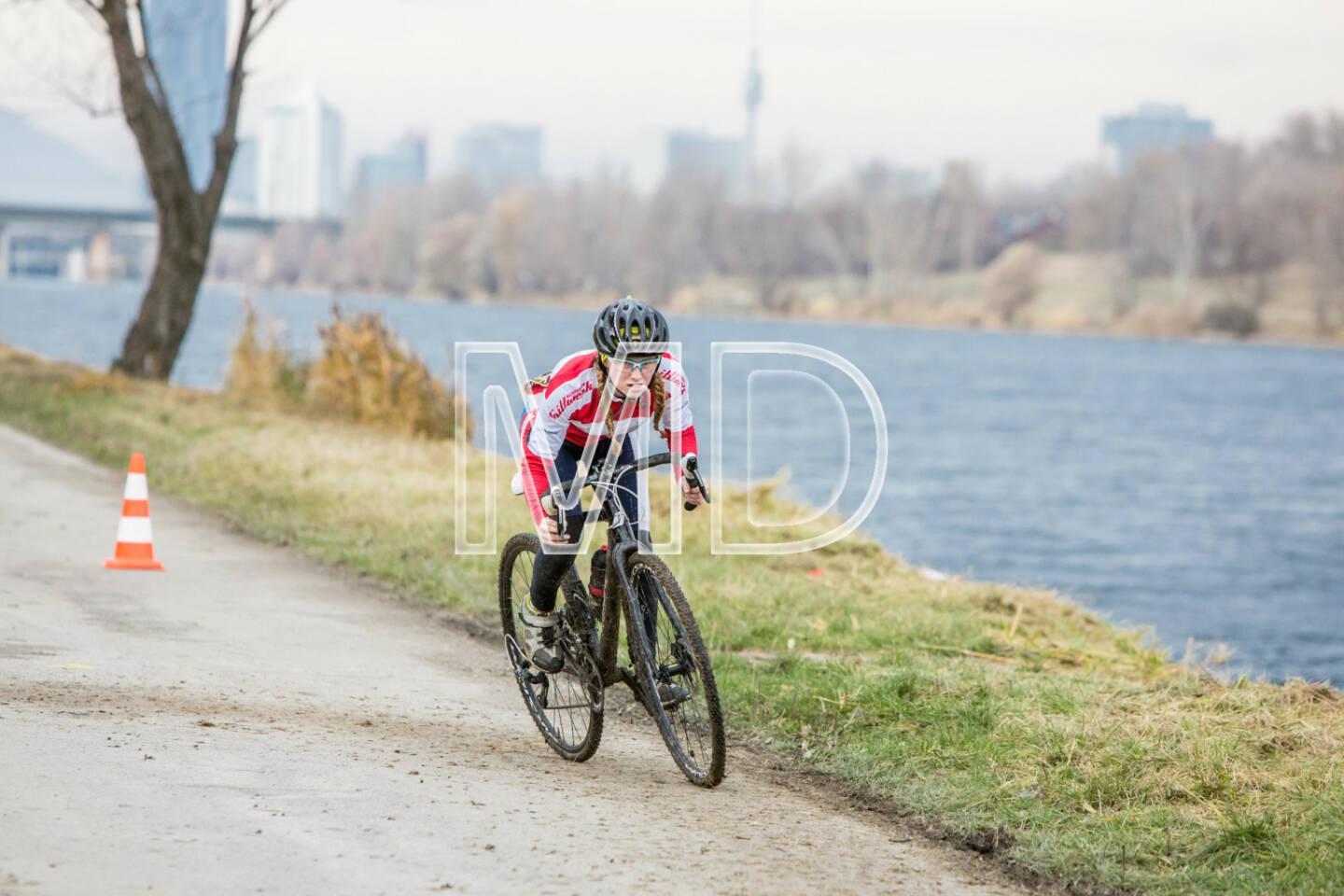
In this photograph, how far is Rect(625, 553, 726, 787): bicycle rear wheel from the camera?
574cm

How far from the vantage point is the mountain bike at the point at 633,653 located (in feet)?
18.9

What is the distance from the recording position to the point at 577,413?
6.26 meters

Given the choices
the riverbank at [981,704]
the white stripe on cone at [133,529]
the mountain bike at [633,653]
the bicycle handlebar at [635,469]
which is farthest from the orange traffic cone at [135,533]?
Result: the bicycle handlebar at [635,469]

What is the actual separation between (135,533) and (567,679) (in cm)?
498

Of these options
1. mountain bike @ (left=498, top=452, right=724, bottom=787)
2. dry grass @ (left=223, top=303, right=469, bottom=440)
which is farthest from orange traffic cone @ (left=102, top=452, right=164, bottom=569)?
dry grass @ (left=223, top=303, right=469, bottom=440)

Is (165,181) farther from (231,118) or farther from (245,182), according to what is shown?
(245,182)

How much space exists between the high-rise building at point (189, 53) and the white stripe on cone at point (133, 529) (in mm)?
14685

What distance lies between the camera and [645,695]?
6.04 m

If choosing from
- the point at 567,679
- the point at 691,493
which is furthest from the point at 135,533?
the point at 691,493

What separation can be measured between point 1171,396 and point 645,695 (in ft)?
218

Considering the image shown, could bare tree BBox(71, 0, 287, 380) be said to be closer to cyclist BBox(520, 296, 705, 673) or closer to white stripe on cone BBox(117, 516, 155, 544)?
white stripe on cone BBox(117, 516, 155, 544)

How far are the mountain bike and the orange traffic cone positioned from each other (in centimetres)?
467

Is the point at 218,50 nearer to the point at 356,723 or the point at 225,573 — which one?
the point at 225,573

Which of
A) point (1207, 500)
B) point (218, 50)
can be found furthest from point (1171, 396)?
point (218, 50)
